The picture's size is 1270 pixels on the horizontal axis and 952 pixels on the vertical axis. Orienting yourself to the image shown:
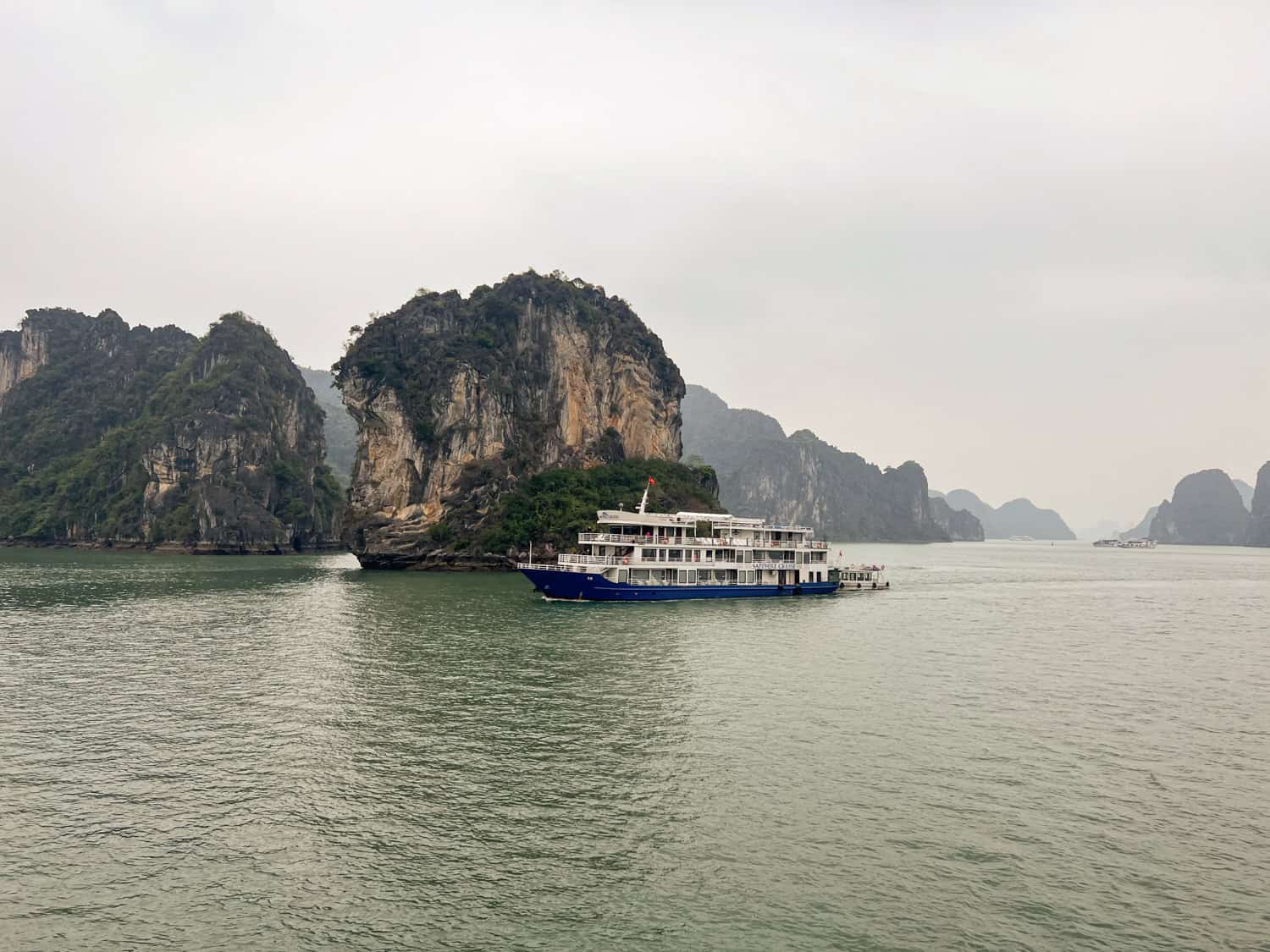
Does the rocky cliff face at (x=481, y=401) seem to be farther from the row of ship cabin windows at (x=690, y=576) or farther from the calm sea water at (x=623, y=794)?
the calm sea water at (x=623, y=794)

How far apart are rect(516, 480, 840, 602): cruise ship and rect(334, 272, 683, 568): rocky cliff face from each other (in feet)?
139

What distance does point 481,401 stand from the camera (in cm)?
11562

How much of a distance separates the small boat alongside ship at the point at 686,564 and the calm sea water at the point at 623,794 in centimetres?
1931

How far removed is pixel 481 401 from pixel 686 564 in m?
59.7

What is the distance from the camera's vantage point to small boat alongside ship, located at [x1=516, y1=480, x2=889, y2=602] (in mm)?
63656

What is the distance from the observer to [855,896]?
49.9ft

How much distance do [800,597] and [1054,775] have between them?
4982 centimetres

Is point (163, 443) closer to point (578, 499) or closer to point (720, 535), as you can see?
point (578, 499)

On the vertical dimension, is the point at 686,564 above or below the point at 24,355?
below

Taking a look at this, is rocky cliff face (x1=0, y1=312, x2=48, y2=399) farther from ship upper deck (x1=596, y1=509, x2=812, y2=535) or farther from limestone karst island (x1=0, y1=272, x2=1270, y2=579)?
ship upper deck (x1=596, y1=509, x2=812, y2=535)

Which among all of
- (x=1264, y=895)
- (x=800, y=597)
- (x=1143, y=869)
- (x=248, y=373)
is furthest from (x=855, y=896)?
(x=248, y=373)

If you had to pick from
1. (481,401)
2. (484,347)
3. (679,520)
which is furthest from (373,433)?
(679,520)

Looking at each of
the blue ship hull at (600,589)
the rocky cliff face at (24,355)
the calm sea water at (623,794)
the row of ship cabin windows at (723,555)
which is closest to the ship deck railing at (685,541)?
the row of ship cabin windows at (723,555)

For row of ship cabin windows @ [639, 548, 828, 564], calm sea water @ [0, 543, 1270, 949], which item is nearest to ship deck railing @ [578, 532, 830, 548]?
row of ship cabin windows @ [639, 548, 828, 564]
